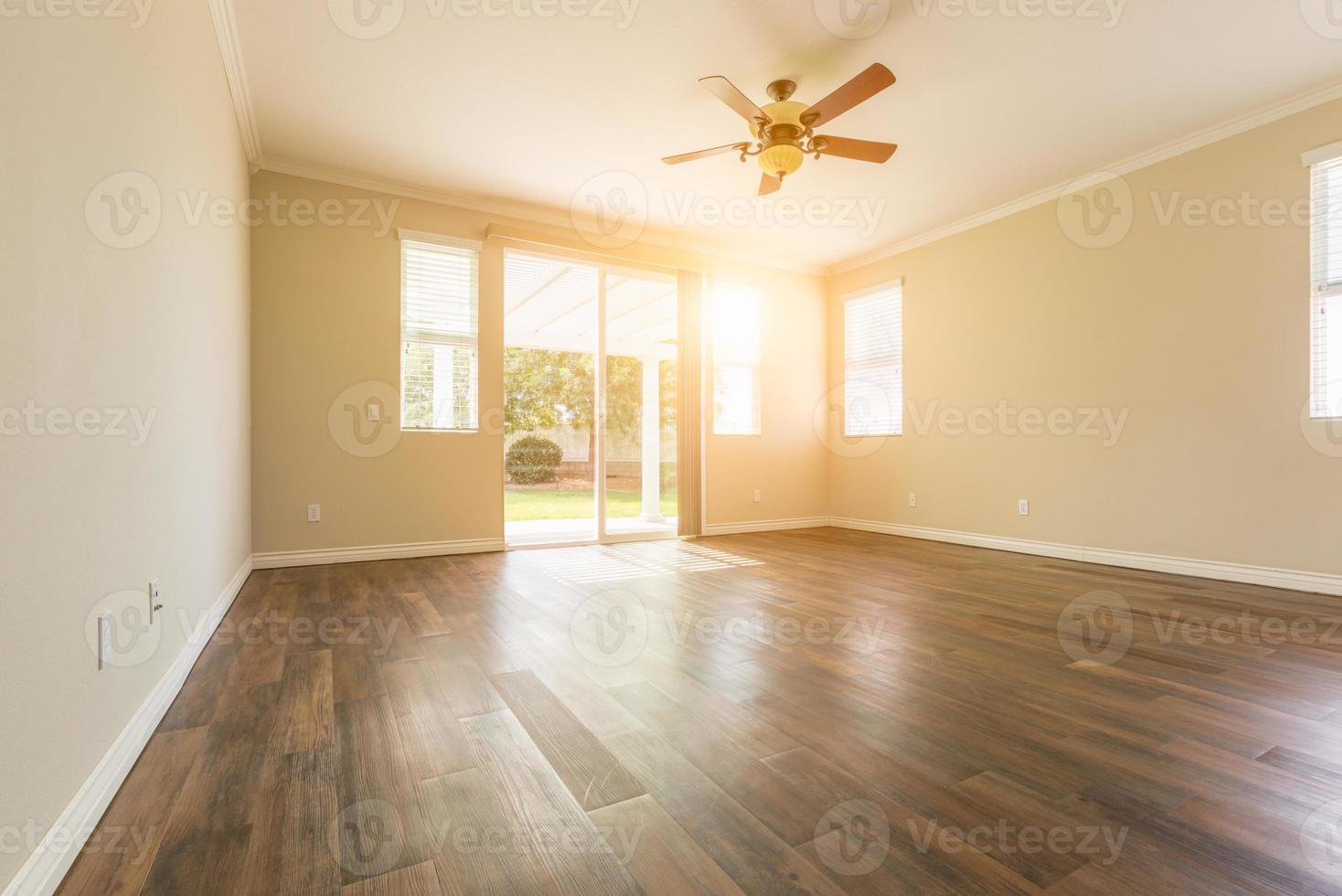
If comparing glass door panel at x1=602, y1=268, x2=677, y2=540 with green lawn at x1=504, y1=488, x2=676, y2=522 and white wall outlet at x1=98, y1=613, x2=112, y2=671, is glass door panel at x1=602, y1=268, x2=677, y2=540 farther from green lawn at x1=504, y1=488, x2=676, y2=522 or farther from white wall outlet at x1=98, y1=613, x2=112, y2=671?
white wall outlet at x1=98, y1=613, x2=112, y2=671

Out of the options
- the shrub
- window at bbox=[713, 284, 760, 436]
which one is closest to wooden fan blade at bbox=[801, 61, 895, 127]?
window at bbox=[713, 284, 760, 436]

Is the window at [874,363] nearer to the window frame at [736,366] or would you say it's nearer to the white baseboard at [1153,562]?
the window frame at [736,366]

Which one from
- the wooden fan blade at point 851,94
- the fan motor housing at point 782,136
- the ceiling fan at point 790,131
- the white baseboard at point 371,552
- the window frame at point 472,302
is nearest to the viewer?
the wooden fan blade at point 851,94

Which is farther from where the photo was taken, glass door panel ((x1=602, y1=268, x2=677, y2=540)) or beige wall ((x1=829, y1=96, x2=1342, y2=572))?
glass door panel ((x1=602, y1=268, x2=677, y2=540))

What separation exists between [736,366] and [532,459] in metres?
2.22

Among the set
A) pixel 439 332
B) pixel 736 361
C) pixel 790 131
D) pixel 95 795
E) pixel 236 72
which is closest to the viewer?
pixel 95 795

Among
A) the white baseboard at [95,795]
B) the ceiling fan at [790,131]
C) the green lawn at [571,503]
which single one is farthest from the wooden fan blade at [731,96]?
the green lawn at [571,503]

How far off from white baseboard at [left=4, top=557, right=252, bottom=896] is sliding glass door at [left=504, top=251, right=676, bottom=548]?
Answer: 10.2ft

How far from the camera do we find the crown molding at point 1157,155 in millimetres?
3352

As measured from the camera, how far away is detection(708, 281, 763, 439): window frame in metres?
5.89

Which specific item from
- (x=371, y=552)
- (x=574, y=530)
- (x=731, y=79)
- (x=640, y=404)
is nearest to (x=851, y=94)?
(x=731, y=79)

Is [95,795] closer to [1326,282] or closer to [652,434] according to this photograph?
[652,434]

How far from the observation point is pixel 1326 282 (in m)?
3.30

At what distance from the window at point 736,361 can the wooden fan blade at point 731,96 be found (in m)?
2.90
